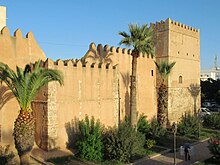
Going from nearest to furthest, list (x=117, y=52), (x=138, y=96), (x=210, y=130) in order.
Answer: (x=117, y=52) → (x=138, y=96) → (x=210, y=130)

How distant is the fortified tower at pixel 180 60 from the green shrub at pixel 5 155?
50.6 feet

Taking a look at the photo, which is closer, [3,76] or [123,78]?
[3,76]

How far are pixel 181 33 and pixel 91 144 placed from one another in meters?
16.6

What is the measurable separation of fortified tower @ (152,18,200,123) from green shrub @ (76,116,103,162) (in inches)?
469

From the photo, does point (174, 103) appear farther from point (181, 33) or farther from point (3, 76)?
point (3, 76)

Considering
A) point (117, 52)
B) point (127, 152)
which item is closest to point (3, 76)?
point (127, 152)

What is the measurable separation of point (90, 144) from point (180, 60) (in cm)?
1528

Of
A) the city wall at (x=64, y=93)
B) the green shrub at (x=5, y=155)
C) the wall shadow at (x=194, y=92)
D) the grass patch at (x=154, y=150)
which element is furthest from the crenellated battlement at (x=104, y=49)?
the wall shadow at (x=194, y=92)

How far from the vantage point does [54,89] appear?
13.0 meters

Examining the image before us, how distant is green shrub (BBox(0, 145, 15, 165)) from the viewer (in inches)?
421

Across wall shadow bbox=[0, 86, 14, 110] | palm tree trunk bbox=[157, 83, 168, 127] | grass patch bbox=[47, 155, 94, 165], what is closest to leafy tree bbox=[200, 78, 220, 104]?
palm tree trunk bbox=[157, 83, 168, 127]

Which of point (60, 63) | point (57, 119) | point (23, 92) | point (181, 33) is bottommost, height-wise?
point (57, 119)

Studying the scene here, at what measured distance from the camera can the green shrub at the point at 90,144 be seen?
41.5 feet

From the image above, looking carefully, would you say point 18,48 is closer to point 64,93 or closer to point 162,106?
point 64,93
